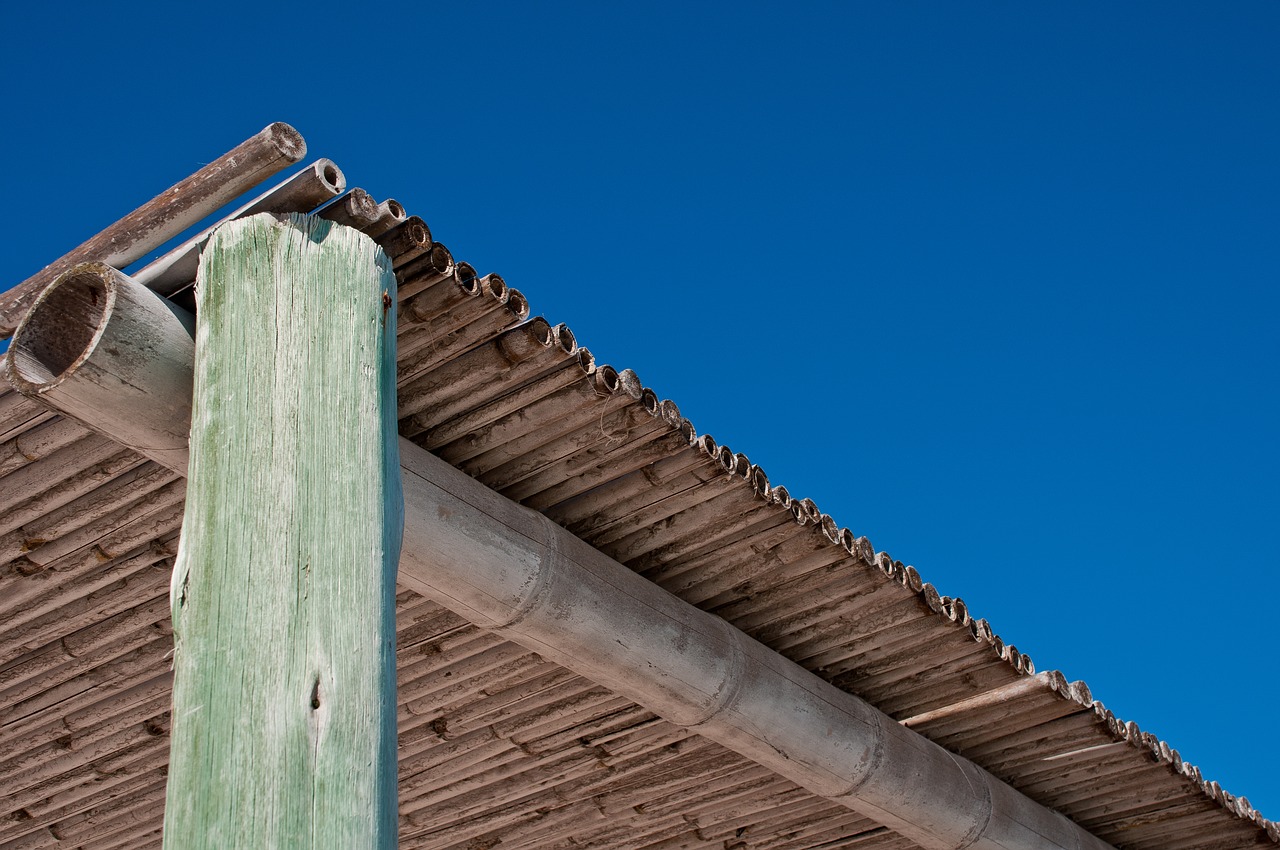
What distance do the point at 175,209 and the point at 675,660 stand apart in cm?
216

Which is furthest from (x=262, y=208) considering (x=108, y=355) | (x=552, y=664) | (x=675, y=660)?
(x=552, y=664)

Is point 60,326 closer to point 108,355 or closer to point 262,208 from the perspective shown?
point 108,355

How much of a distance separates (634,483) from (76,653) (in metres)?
2.02

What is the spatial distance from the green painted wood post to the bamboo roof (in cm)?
38

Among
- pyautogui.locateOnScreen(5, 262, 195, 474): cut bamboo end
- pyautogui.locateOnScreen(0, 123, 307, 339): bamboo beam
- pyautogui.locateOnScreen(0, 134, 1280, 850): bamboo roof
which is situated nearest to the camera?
pyautogui.locateOnScreen(5, 262, 195, 474): cut bamboo end

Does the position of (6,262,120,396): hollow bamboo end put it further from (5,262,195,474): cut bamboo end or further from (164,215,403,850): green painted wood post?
(164,215,403,850): green painted wood post

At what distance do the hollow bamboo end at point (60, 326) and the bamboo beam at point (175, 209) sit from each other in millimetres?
173

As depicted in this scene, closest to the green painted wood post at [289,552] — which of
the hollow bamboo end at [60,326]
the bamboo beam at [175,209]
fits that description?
the bamboo beam at [175,209]

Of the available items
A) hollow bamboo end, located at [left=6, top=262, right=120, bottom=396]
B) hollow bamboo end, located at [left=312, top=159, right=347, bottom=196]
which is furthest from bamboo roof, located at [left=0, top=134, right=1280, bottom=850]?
hollow bamboo end, located at [left=6, top=262, right=120, bottom=396]

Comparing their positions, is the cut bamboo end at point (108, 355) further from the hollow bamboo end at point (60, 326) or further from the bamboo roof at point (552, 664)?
the bamboo roof at point (552, 664)

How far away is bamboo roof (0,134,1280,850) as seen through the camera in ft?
13.2

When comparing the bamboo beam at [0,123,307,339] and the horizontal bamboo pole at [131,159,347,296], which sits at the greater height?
the bamboo beam at [0,123,307,339]

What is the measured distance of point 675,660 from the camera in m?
4.67

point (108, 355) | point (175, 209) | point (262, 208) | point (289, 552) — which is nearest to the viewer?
point (289, 552)
